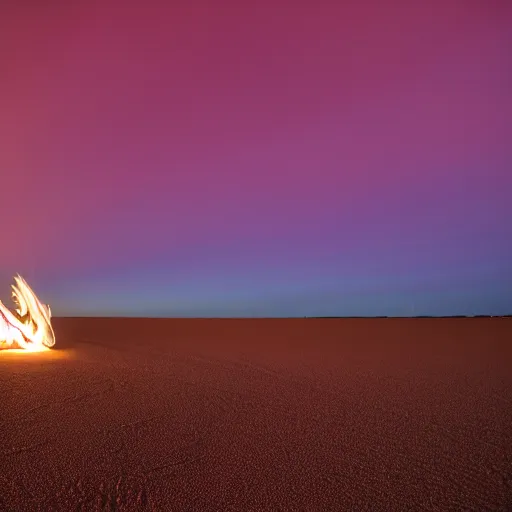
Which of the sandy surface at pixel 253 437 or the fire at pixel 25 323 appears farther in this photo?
the fire at pixel 25 323

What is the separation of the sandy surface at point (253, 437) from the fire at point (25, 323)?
62.0 inches

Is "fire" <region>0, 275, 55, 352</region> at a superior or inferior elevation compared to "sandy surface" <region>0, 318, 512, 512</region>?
superior

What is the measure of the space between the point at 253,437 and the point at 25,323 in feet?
23.5

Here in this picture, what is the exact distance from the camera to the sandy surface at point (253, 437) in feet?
8.00

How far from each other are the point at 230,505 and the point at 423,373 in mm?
5138

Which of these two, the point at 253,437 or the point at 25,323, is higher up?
the point at 25,323

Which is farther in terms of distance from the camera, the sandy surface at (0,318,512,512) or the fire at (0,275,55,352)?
the fire at (0,275,55,352)

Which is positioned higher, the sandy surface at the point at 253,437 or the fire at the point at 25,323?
the fire at the point at 25,323

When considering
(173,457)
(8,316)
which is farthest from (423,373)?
Answer: (8,316)

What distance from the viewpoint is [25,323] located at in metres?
8.41

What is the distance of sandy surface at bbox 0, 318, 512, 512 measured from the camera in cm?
244

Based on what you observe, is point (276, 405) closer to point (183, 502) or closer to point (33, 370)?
point (183, 502)

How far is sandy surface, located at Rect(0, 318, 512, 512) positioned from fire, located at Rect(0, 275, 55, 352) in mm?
1576

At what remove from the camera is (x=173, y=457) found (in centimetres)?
297
